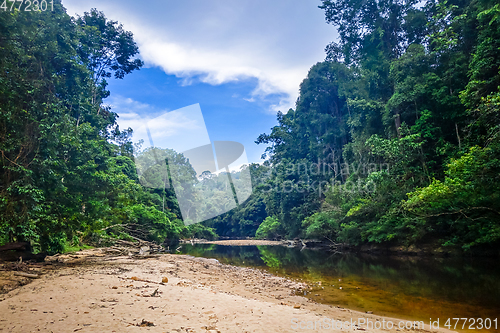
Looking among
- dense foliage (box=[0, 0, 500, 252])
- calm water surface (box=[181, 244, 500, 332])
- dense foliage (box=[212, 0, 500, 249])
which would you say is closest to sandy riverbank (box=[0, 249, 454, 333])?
calm water surface (box=[181, 244, 500, 332])

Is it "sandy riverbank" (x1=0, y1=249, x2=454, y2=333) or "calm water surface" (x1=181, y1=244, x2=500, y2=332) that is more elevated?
"sandy riverbank" (x1=0, y1=249, x2=454, y2=333)

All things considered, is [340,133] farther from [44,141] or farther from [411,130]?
[44,141]

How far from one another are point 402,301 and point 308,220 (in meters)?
21.1

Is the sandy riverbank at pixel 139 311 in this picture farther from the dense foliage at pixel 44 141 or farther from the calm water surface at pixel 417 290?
the dense foliage at pixel 44 141

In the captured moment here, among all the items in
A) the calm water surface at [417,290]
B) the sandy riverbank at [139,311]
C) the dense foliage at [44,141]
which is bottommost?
the calm water surface at [417,290]

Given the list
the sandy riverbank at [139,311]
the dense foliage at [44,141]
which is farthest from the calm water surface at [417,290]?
the dense foliage at [44,141]

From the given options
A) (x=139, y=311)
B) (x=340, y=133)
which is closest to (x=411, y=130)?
(x=340, y=133)

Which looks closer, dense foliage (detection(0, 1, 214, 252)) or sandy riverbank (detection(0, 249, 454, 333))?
sandy riverbank (detection(0, 249, 454, 333))

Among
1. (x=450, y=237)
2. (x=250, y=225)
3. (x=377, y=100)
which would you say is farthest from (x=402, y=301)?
(x=250, y=225)

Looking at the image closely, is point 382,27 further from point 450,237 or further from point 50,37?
point 50,37

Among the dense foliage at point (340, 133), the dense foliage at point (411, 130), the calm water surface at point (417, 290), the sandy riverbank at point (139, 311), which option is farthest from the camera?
the dense foliage at point (411, 130)

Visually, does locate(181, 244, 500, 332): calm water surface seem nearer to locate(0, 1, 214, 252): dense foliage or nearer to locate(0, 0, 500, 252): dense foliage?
locate(0, 0, 500, 252): dense foliage

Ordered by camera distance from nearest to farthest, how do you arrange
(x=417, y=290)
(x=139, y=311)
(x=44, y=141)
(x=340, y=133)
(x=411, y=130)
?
(x=139, y=311), (x=417, y=290), (x=44, y=141), (x=411, y=130), (x=340, y=133)

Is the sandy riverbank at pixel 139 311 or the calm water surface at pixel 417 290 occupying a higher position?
the sandy riverbank at pixel 139 311
